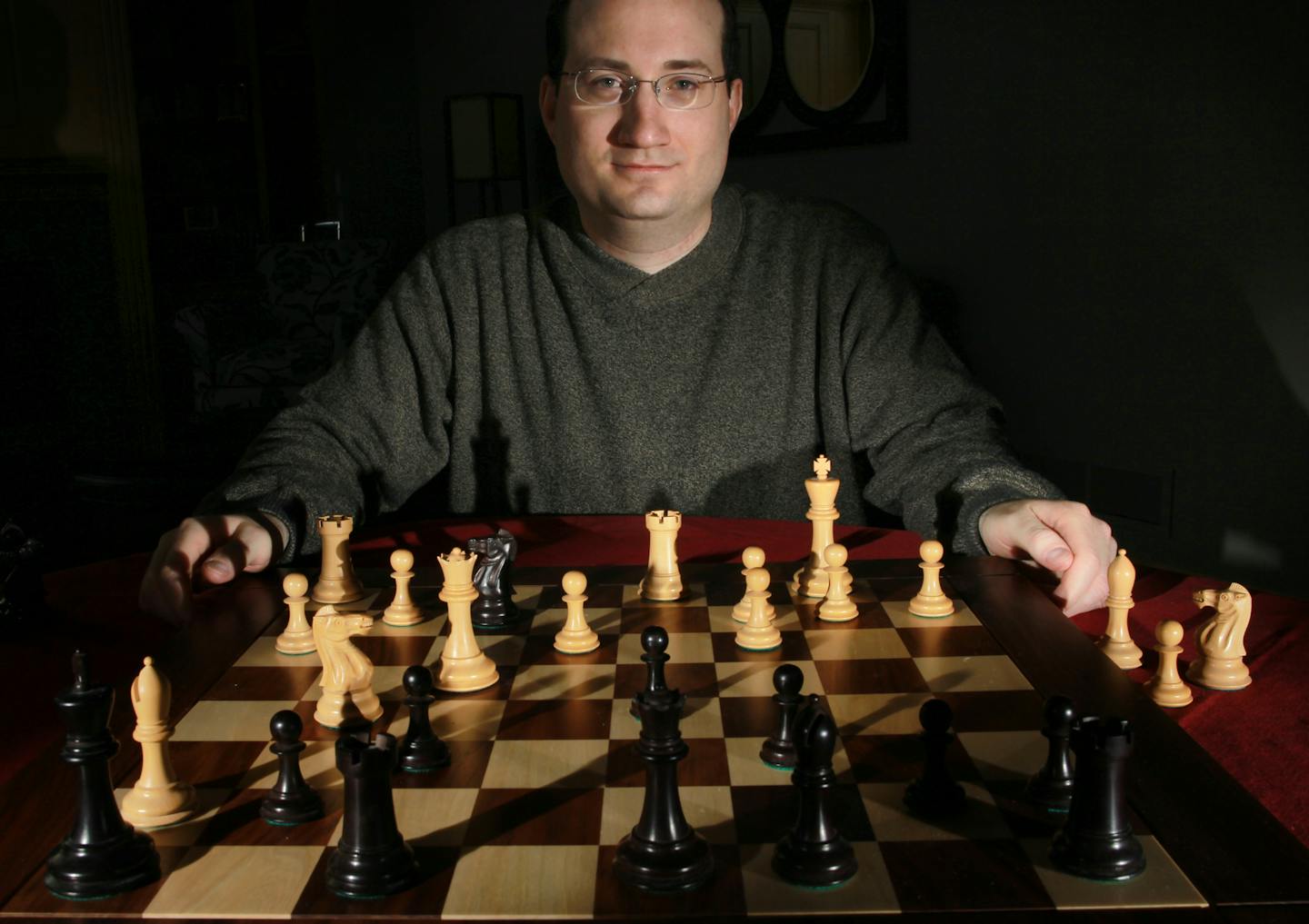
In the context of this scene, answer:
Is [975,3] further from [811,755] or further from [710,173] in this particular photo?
[811,755]

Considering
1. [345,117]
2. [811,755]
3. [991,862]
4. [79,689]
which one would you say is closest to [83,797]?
[79,689]

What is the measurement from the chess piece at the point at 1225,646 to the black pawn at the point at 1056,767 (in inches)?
14.4

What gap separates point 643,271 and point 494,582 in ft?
3.52

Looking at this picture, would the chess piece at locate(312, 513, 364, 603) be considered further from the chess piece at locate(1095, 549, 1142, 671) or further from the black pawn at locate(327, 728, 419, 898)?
the chess piece at locate(1095, 549, 1142, 671)

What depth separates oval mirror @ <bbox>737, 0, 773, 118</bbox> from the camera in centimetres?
505

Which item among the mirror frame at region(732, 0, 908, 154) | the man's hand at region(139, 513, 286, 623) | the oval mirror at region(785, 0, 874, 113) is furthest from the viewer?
the oval mirror at region(785, 0, 874, 113)

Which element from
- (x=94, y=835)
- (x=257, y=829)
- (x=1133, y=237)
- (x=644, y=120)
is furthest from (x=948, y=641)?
(x=1133, y=237)

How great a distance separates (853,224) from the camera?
8.36 ft

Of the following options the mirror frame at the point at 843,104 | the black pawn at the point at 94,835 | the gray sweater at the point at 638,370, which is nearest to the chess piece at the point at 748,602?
the black pawn at the point at 94,835

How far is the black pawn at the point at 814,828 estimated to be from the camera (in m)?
0.87

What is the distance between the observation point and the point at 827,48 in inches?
191

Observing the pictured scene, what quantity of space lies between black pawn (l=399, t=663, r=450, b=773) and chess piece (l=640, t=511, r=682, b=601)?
0.49 m

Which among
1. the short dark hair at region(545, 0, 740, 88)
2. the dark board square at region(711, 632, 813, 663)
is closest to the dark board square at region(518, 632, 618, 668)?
the dark board square at region(711, 632, 813, 663)

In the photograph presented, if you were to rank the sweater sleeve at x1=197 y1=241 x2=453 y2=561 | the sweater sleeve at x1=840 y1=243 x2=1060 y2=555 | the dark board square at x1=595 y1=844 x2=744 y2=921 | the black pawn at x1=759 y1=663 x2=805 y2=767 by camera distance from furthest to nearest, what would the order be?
the sweater sleeve at x1=197 y1=241 x2=453 y2=561
the sweater sleeve at x1=840 y1=243 x2=1060 y2=555
the black pawn at x1=759 y1=663 x2=805 y2=767
the dark board square at x1=595 y1=844 x2=744 y2=921
